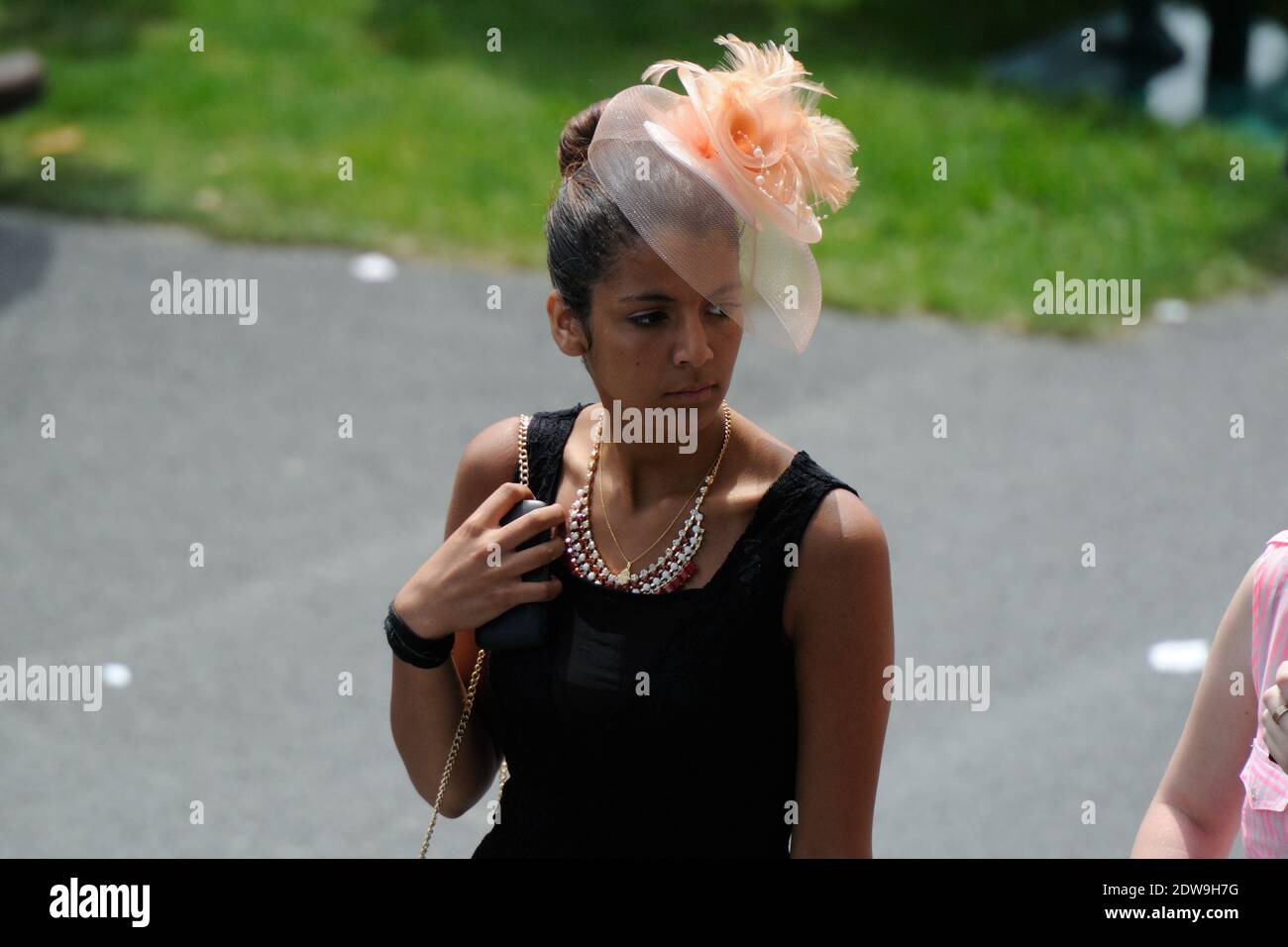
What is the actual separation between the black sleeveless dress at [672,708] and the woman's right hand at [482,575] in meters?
0.08

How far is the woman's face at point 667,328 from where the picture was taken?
235 cm

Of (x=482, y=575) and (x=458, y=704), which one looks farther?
(x=458, y=704)

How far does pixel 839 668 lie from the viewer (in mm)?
2330

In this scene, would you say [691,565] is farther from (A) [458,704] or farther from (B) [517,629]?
(A) [458,704]

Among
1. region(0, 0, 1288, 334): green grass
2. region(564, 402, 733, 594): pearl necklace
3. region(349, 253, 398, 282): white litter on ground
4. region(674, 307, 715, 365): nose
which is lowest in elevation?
region(564, 402, 733, 594): pearl necklace

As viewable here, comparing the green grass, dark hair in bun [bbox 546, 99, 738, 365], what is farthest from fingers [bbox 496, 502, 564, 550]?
the green grass

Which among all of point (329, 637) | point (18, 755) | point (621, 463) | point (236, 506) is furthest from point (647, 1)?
point (621, 463)

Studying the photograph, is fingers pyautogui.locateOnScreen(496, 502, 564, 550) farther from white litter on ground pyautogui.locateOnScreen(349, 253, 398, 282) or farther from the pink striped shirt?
white litter on ground pyautogui.locateOnScreen(349, 253, 398, 282)

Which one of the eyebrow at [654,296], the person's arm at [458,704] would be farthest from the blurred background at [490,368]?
the eyebrow at [654,296]

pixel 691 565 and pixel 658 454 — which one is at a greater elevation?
pixel 658 454

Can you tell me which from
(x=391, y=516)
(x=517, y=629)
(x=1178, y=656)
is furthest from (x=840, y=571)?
(x=391, y=516)

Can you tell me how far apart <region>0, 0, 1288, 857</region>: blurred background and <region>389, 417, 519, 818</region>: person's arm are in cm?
177

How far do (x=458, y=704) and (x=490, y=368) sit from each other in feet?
14.5

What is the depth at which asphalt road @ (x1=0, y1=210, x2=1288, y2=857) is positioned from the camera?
15.1 feet
